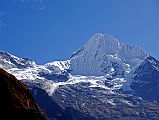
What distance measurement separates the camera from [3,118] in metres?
87.2

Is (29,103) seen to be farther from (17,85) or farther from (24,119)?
(24,119)

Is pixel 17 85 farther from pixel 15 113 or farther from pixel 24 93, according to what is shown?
pixel 15 113

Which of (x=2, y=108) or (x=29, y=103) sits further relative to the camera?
(x=29, y=103)

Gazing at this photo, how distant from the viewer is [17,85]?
98.8 m

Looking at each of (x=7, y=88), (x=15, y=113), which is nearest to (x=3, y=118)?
(x=15, y=113)

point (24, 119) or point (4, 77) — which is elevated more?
point (4, 77)

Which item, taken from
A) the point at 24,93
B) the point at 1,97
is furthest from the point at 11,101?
the point at 24,93

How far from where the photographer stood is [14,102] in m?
92.1

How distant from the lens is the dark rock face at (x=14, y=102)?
88.9 meters

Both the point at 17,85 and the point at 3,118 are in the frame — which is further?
the point at 17,85

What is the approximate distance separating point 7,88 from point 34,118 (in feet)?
29.7

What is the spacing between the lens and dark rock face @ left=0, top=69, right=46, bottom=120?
88.9m

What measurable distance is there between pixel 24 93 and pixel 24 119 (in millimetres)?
12185

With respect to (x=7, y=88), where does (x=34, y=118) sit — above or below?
below
